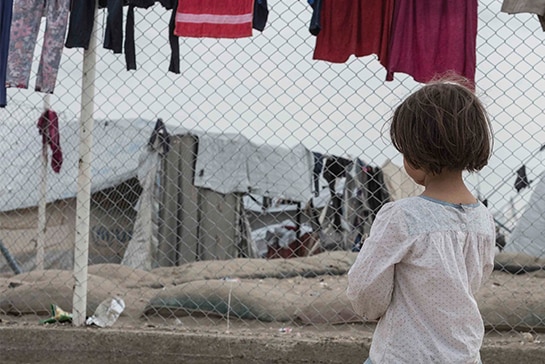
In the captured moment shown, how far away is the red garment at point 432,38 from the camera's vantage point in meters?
A: 3.66

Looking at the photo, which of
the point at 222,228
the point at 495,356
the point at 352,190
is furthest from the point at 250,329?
the point at 352,190

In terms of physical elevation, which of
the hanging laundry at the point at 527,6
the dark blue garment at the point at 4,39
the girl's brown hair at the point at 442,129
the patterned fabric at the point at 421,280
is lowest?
the patterned fabric at the point at 421,280

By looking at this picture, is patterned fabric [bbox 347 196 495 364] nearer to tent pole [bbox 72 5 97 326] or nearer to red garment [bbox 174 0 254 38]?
red garment [bbox 174 0 254 38]

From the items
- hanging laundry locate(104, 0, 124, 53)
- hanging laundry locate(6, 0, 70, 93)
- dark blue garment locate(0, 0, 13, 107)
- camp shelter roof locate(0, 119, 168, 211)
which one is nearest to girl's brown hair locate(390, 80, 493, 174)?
hanging laundry locate(104, 0, 124, 53)

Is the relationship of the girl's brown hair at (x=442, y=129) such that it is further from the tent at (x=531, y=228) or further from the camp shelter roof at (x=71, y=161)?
the camp shelter roof at (x=71, y=161)

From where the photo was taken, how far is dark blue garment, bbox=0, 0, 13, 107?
4.21 m

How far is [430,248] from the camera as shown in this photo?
71.2 inches

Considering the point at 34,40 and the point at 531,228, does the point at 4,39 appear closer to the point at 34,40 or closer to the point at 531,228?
the point at 34,40

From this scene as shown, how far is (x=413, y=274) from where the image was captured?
72.2 inches

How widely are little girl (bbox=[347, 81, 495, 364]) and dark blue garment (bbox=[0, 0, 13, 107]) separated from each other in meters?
3.03

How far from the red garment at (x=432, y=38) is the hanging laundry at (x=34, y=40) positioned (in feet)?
6.22

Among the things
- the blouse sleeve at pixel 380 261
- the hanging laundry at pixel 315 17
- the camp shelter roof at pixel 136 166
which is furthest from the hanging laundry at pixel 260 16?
the camp shelter roof at pixel 136 166

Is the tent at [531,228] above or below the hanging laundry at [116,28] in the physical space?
below

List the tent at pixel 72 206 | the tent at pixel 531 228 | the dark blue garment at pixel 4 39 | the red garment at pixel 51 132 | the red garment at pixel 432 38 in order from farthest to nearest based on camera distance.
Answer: the tent at pixel 72 206, the tent at pixel 531 228, the red garment at pixel 51 132, the dark blue garment at pixel 4 39, the red garment at pixel 432 38
